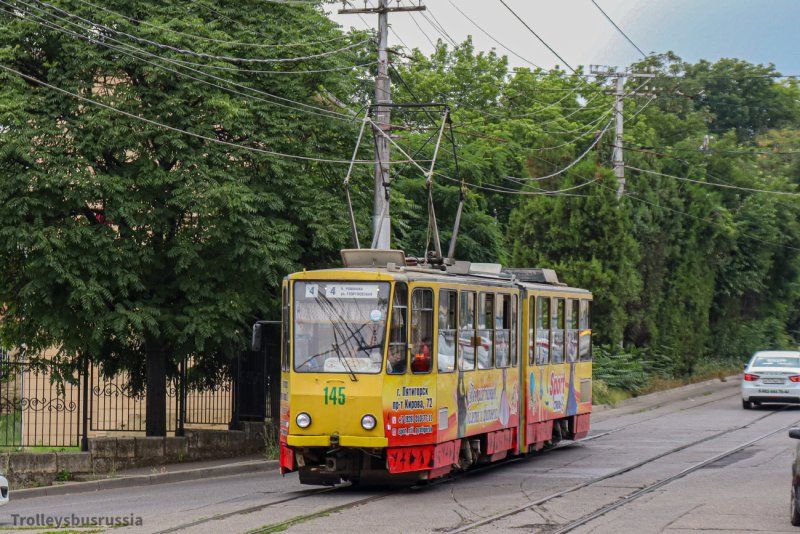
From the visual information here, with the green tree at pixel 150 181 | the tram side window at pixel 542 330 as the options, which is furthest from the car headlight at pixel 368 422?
the tram side window at pixel 542 330

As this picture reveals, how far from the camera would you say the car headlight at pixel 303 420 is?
1591 cm

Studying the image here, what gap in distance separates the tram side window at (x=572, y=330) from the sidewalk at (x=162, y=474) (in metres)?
5.97

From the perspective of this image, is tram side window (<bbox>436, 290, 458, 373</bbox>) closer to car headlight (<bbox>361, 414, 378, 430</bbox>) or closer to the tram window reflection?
car headlight (<bbox>361, 414, 378, 430</bbox>)

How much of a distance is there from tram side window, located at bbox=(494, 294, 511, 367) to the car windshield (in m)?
15.9

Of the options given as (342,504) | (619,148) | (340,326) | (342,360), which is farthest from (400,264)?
(619,148)

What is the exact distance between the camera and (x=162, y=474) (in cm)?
1952

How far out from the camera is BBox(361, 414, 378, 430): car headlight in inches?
612

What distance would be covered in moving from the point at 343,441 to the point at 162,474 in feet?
16.4

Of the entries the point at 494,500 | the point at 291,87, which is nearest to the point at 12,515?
the point at 494,500

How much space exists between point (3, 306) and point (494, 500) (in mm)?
10604

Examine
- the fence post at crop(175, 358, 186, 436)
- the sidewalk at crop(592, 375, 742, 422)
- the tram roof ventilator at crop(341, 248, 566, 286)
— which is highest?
the tram roof ventilator at crop(341, 248, 566, 286)

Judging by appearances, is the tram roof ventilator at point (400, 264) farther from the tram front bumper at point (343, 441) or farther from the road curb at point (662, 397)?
the road curb at point (662, 397)

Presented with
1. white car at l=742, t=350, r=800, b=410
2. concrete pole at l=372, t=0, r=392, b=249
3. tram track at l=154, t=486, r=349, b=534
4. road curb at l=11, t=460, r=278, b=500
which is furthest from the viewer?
white car at l=742, t=350, r=800, b=410

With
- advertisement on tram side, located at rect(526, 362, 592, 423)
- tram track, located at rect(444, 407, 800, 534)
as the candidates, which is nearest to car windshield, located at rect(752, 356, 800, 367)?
tram track, located at rect(444, 407, 800, 534)
